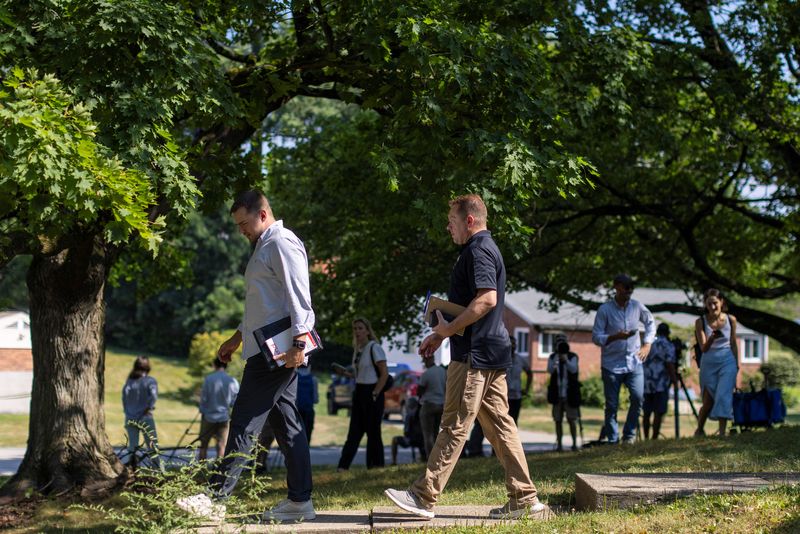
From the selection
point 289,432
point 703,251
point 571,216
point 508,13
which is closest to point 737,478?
point 289,432

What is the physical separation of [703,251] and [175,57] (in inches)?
624

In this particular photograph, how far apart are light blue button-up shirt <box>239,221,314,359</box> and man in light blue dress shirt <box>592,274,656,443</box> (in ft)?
19.3

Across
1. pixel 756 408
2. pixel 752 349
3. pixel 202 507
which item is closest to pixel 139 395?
pixel 756 408

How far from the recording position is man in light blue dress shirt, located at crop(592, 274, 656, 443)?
1072 centimetres

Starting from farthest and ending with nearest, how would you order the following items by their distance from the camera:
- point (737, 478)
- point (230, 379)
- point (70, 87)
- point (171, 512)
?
point (230, 379), point (70, 87), point (737, 478), point (171, 512)

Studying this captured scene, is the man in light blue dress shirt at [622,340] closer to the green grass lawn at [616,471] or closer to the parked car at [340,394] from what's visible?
the green grass lawn at [616,471]

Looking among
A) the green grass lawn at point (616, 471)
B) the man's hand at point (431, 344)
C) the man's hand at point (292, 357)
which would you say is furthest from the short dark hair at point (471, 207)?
the green grass lawn at point (616, 471)

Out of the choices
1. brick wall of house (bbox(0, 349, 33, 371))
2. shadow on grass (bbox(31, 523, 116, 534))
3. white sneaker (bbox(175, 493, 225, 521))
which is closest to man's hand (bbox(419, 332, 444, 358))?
white sneaker (bbox(175, 493, 225, 521))

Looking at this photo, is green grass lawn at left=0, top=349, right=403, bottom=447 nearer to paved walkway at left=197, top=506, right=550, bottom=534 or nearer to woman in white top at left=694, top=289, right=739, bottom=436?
woman in white top at left=694, top=289, right=739, bottom=436

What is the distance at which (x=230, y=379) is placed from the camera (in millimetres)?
14148

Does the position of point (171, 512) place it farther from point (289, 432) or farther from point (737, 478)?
point (737, 478)

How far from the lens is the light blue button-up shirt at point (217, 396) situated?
1401cm

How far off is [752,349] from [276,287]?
55309 millimetres

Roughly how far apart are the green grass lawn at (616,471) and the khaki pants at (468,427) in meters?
0.34
